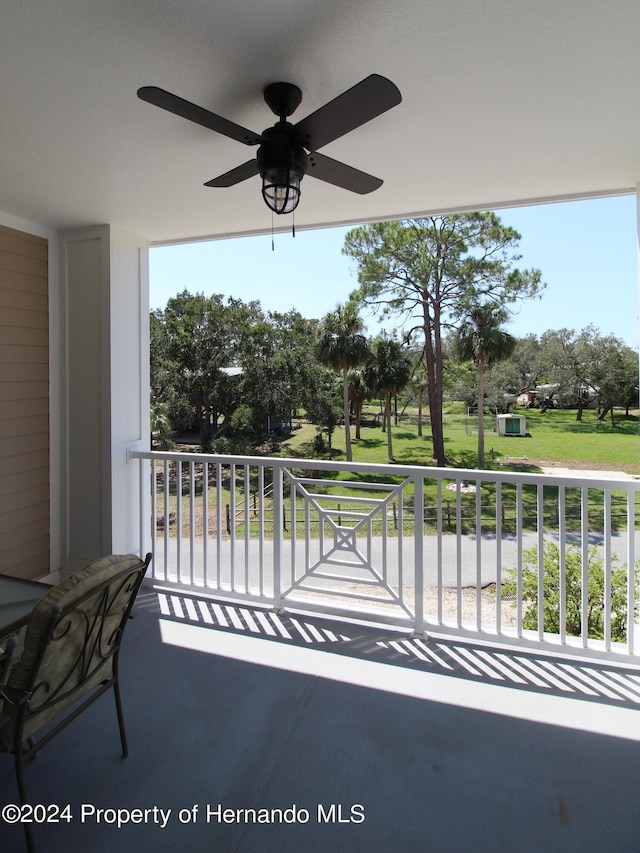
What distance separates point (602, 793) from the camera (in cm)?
161

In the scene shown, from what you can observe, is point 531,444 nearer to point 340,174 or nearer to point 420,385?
point 420,385

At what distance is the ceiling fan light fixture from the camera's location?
5.46 ft

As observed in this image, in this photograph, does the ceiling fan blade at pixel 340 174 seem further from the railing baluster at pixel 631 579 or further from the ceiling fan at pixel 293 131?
the railing baluster at pixel 631 579

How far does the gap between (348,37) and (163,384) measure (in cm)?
1597

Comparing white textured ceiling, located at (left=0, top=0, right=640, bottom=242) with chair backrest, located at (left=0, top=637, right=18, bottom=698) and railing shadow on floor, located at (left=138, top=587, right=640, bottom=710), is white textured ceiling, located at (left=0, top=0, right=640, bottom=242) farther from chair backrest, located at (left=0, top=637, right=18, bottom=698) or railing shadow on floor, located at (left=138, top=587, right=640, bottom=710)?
railing shadow on floor, located at (left=138, top=587, right=640, bottom=710)

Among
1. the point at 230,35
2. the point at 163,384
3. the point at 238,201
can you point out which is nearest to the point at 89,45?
the point at 230,35

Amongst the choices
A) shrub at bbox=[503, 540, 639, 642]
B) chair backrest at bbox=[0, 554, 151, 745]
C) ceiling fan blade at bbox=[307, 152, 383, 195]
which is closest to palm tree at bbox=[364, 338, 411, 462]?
shrub at bbox=[503, 540, 639, 642]

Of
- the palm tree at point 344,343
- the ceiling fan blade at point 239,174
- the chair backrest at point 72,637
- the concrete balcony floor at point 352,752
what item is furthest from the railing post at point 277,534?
the palm tree at point 344,343

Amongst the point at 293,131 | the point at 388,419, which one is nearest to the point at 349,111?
the point at 293,131

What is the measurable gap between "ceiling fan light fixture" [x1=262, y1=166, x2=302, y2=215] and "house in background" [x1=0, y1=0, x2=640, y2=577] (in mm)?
353

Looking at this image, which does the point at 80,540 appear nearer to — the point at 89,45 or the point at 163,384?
the point at 89,45

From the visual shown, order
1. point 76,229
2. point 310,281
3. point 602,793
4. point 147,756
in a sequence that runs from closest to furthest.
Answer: point 602,793 → point 147,756 → point 76,229 → point 310,281

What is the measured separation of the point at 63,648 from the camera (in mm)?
1363

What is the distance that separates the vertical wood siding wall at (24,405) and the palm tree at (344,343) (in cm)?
1293
